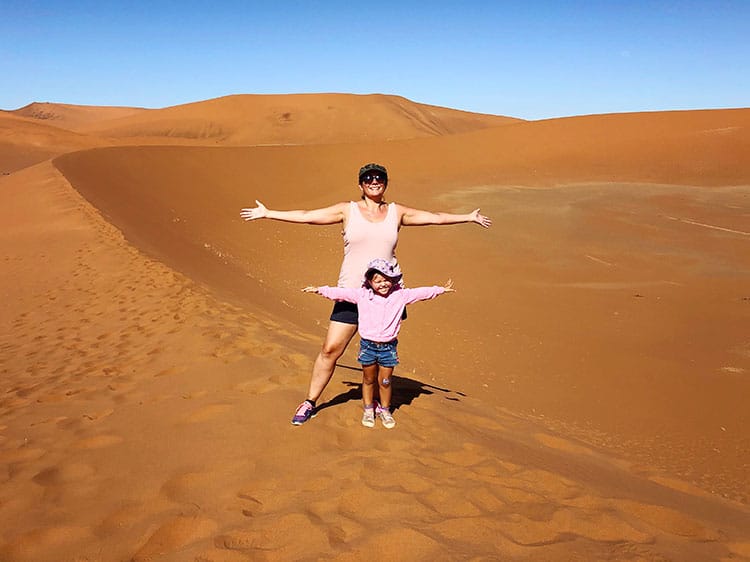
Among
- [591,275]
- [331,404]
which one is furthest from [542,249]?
[331,404]

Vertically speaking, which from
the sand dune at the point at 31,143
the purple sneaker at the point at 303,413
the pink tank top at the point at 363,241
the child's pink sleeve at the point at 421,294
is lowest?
the purple sneaker at the point at 303,413

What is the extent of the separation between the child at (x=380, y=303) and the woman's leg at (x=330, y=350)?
12 centimetres

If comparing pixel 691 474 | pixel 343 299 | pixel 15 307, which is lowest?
pixel 691 474

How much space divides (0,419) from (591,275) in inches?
356

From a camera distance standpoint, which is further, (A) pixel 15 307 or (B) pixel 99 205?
(B) pixel 99 205

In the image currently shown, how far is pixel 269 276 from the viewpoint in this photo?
10516 millimetres

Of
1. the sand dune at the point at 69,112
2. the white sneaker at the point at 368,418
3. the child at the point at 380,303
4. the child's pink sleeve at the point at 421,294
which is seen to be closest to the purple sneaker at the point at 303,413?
the white sneaker at the point at 368,418

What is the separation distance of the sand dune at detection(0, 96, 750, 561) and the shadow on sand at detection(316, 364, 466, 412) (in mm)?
35

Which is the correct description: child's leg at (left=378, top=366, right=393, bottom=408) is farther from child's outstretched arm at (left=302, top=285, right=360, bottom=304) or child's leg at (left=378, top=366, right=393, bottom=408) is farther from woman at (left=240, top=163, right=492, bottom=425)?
child's outstretched arm at (left=302, top=285, right=360, bottom=304)

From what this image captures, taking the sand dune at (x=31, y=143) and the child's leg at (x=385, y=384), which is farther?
the sand dune at (x=31, y=143)

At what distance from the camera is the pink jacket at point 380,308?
12.0 feet

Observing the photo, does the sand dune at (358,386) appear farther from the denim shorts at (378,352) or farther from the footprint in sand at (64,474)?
the denim shorts at (378,352)

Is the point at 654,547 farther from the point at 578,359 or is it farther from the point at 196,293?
the point at 196,293

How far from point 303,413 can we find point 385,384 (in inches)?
22.4
